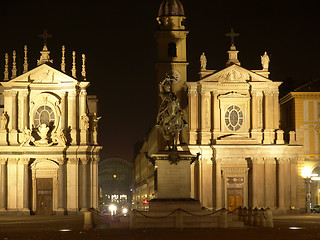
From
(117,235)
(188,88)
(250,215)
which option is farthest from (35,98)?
(117,235)

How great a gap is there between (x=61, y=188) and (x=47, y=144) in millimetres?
3891

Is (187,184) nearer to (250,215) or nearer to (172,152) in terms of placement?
(172,152)

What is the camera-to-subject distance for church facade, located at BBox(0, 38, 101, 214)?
70.8m

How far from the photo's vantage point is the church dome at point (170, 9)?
3095 inches

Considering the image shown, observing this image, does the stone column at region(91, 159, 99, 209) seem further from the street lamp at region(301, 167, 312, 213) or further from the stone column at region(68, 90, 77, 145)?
the street lamp at region(301, 167, 312, 213)

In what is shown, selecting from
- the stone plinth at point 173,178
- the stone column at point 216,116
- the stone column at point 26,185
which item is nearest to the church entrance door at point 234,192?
the stone column at point 216,116

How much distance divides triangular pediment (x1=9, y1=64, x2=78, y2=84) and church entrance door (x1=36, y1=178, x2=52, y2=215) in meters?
8.45

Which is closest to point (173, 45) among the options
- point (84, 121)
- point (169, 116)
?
point (84, 121)

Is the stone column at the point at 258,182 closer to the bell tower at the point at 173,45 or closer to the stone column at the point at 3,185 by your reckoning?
the bell tower at the point at 173,45

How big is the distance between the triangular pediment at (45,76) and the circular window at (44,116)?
7.83ft

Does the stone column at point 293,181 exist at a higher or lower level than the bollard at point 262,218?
higher

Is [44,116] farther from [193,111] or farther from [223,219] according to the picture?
[223,219]

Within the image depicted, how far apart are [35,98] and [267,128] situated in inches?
787

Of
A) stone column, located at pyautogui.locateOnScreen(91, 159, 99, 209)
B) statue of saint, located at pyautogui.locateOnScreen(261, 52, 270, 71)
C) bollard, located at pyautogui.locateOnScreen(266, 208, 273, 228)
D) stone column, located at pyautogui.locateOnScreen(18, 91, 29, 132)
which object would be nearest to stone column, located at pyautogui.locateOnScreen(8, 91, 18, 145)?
stone column, located at pyautogui.locateOnScreen(18, 91, 29, 132)
